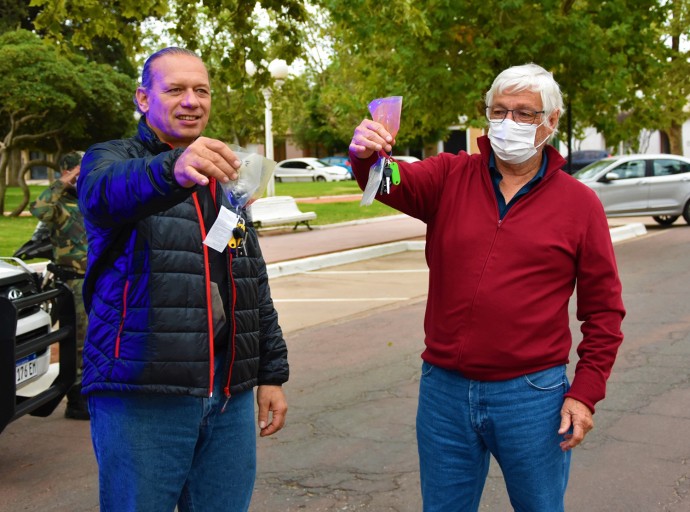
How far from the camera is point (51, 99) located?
20.8 m

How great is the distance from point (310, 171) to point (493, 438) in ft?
155

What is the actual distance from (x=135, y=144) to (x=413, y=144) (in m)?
50.2

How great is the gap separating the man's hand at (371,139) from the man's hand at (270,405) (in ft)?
2.88

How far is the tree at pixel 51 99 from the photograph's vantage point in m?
20.1

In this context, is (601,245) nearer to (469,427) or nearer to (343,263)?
(469,427)

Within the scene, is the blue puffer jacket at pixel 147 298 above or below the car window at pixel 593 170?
above

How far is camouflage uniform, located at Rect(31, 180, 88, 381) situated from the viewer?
605cm

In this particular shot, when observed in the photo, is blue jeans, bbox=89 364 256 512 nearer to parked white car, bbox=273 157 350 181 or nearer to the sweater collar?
the sweater collar

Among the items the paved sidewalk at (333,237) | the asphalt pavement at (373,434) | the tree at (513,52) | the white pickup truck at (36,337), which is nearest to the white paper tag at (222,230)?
the white pickup truck at (36,337)

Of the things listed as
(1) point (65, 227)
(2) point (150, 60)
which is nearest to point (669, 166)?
(1) point (65, 227)

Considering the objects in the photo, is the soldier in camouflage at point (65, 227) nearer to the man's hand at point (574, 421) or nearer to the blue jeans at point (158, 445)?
the blue jeans at point (158, 445)

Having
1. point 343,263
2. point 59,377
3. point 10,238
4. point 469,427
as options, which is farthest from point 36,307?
point 10,238

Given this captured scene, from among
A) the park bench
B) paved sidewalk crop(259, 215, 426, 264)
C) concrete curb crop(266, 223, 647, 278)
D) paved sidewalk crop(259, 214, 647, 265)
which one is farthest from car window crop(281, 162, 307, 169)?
concrete curb crop(266, 223, 647, 278)

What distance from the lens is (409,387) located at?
6723 mm
